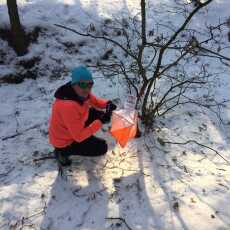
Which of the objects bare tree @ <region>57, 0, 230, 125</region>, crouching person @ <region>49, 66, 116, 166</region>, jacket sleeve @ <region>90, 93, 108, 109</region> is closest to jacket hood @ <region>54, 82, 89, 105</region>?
crouching person @ <region>49, 66, 116, 166</region>

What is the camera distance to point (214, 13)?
8648 mm

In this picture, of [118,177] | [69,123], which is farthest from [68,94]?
[118,177]

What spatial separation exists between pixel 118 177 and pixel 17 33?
3719 millimetres

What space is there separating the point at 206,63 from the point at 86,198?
4154 mm

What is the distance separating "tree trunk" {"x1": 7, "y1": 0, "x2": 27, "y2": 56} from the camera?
20.9ft

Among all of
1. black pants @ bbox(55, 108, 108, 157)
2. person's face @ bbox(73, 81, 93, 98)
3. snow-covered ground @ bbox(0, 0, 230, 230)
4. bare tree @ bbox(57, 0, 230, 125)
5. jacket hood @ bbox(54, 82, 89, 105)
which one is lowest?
snow-covered ground @ bbox(0, 0, 230, 230)

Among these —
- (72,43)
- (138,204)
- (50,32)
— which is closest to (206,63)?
(72,43)

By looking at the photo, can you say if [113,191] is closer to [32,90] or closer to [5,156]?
[5,156]

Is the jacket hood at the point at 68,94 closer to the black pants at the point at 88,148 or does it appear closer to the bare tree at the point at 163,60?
the black pants at the point at 88,148

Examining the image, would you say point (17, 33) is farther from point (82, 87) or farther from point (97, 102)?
point (82, 87)

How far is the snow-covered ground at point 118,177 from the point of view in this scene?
3559 millimetres

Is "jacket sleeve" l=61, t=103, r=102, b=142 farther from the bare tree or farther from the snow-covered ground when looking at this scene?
the bare tree

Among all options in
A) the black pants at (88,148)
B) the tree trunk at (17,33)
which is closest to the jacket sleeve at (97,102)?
the black pants at (88,148)

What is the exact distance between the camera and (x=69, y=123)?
3879mm
